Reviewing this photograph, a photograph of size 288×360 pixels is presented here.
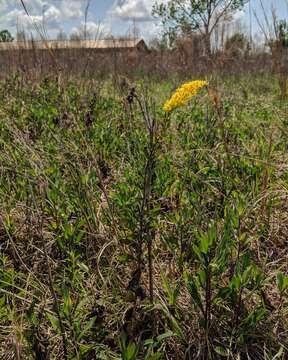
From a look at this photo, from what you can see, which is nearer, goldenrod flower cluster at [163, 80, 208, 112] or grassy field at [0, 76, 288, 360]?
grassy field at [0, 76, 288, 360]

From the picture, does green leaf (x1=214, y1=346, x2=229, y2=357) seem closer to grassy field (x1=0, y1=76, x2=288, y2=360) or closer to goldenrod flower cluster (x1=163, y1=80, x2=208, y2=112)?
grassy field (x1=0, y1=76, x2=288, y2=360)

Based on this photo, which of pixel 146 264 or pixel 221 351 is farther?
pixel 146 264

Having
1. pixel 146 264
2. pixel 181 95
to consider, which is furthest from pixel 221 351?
pixel 181 95

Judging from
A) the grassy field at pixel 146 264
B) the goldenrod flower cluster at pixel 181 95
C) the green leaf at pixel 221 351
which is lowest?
the green leaf at pixel 221 351

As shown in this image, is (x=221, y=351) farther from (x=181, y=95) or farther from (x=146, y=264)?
(x=181, y=95)

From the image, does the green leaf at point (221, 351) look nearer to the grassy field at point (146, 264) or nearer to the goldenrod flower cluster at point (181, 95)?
the grassy field at point (146, 264)

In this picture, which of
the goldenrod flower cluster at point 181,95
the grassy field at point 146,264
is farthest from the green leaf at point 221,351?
the goldenrod flower cluster at point 181,95

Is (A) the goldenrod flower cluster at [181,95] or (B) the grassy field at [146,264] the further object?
(A) the goldenrod flower cluster at [181,95]

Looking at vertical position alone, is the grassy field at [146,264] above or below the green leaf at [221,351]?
above

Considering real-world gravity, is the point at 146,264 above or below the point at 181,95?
below

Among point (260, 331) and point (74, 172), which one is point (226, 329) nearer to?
point (260, 331)

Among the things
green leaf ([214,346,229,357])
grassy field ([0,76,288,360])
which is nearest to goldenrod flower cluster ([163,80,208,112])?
grassy field ([0,76,288,360])

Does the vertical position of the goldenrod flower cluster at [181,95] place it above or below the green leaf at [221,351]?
above

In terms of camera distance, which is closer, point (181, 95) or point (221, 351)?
point (221, 351)
